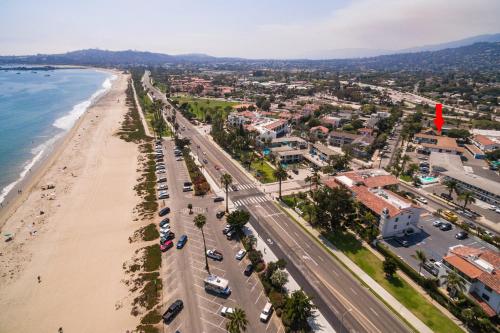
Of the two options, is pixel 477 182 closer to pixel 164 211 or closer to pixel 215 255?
pixel 215 255

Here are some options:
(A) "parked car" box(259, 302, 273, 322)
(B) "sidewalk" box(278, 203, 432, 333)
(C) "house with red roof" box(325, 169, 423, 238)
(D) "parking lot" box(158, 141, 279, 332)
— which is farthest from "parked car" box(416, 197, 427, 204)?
(A) "parked car" box(259, 302, 273, 322)

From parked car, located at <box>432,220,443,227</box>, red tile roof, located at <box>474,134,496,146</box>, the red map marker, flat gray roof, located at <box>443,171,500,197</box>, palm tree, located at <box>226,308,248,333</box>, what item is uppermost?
the red map marker

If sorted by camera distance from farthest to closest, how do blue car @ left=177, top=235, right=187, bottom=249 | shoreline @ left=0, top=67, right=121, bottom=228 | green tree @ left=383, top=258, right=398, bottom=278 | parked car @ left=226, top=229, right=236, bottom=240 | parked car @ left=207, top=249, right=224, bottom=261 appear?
shoreline @ left=0, top=67, right=121, bottom=228 < parked car @ left=226, top=229, right=236, bottom=240 < blue car @ left=177, top=235, right=187, bottom=249 < parked car @ left=207, top=249, right=224, bottom=261 < green tree @ left=383, top=258, right=398, bottom=278

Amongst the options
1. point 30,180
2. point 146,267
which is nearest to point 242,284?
point 146,267

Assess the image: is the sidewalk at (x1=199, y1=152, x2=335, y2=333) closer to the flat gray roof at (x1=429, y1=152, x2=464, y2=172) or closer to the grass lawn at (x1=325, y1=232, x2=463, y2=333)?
the grass lawn at (x1=325, y1=232, x2=463, y2=333)

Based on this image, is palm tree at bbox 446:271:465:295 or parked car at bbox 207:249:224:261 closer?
palm tree at bbox 446:271:465:295

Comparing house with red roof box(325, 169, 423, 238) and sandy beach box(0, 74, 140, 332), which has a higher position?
house with red roof box(325, 169, 423, 238)

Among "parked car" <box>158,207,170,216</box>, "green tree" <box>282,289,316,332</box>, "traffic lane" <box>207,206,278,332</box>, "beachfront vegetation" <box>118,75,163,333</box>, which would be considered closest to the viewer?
"green tree" <box>282,289,316,332</box>

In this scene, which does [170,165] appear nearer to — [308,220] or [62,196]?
[62,196]

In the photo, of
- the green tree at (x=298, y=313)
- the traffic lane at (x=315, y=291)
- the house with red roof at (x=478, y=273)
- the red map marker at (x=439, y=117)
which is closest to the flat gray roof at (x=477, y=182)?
the red map marker at (x=439, y=117)
